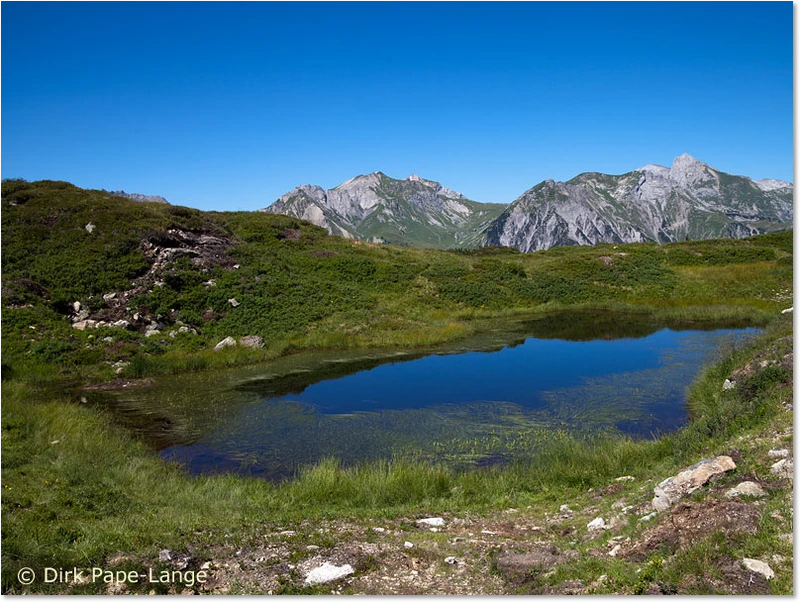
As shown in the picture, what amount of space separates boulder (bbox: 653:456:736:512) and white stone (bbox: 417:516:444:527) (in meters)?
4.31

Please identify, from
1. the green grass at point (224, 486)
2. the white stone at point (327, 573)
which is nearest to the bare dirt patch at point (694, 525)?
the green grass at point (224, 486)

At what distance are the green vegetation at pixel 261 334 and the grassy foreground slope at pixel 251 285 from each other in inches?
8.2

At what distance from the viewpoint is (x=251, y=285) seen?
1700 inches

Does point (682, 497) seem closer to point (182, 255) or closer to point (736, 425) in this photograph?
point (736, 425)

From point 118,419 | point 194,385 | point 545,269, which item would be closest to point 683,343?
point 545,269

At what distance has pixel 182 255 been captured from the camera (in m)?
45.3

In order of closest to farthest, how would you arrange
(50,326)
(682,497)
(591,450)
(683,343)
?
(682,497), (591,450), (50,326), (683,343)

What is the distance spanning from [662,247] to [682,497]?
78.1 m

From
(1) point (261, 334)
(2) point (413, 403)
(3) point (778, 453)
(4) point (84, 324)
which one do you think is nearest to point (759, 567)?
(3) point (778, 453)

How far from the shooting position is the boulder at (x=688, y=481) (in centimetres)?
923

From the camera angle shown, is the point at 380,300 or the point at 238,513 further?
the point at 380,300

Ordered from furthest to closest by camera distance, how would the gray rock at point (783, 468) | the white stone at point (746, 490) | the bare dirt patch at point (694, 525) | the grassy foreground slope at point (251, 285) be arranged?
the grassy foreground slope at point (251, 285) < the gray rock at point (783, 468) < the white stone at point (746, 490) < the bare dirt patch at point (694, 525)

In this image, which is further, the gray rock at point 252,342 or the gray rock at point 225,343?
the gray rock at point 252,342

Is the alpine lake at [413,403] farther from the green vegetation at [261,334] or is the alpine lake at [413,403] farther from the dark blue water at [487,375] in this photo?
the green vegetation at [261,334]
